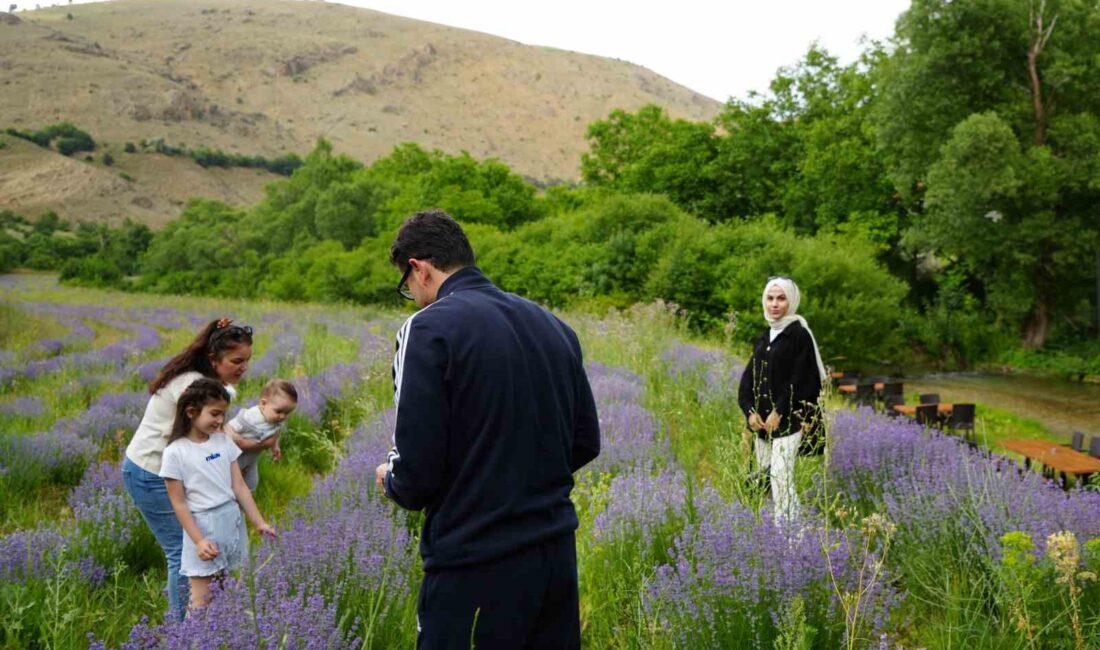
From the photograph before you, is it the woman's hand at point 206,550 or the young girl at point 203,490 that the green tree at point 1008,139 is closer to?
the young girl at point 203,490

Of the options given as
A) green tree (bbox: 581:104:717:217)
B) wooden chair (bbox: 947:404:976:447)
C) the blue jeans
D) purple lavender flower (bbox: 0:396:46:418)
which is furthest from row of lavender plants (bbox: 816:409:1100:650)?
green tree (bbox: 581:104:717:217)

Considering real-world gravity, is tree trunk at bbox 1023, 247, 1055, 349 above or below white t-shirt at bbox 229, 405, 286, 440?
above

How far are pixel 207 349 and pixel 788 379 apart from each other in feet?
10.9

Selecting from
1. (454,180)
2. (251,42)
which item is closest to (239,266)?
(454,180)

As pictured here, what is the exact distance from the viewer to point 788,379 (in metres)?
4.93

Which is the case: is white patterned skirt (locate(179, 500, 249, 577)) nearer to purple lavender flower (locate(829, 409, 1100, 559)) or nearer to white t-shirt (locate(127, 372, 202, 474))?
white t-shirt (locate(127, 372, 202, 474))

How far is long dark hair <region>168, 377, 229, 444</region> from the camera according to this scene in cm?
337

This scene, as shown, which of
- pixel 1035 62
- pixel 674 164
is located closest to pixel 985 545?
pixel 1035 62

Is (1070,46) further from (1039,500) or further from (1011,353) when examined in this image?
(1039,500)

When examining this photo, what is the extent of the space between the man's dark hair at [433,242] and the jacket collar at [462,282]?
0.11 ft

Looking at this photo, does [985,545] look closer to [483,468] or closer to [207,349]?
[483,468]

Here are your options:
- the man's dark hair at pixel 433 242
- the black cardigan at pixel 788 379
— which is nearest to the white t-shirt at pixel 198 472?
the man's dark hair at pixel 433 242

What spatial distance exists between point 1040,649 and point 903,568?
980 mm

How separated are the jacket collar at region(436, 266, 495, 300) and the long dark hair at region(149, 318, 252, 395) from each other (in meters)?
1.86
